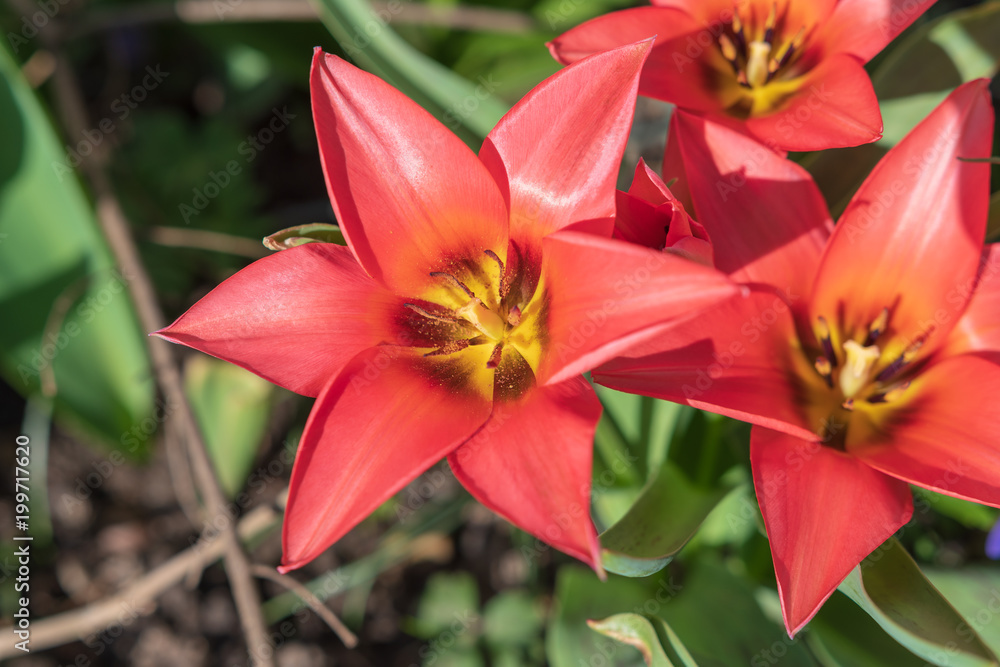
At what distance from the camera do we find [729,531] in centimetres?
183

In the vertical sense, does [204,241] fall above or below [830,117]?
below

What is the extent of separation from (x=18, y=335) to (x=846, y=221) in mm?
2122

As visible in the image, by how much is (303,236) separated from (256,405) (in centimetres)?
116

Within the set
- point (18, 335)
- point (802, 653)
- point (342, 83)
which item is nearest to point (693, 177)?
point (342, 83)

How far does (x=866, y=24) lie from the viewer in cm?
131

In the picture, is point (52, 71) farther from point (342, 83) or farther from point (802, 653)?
point (802, 653)

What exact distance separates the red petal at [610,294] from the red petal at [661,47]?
1.35 ft

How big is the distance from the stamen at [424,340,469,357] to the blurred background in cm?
45

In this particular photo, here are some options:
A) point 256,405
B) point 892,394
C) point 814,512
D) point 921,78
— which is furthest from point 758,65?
point 256,405

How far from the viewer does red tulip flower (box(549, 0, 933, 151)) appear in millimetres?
1205

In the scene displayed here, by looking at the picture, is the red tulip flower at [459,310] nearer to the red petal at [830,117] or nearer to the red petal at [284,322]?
the red petal at [284,322]

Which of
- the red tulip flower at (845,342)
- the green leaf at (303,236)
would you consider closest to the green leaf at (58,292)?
the green leaf at (303,236)

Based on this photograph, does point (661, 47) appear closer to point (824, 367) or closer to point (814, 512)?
point (824, 367)

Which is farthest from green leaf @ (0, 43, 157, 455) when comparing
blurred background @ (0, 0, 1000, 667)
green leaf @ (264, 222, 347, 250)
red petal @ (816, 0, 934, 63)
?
red petal @ (816, 0, 934, 63)
